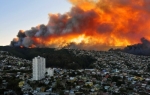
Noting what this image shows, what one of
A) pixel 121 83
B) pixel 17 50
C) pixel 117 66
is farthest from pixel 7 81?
pixel 17 50

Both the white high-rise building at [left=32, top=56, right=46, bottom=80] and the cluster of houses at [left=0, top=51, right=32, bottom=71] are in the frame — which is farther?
the cluster of houses at [left=0, top=51, right=32, bottom=71]

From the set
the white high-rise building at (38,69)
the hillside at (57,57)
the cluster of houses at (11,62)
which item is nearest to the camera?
the white high-rise building at (38,69)

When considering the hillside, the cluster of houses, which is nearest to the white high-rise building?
the cluster of houses

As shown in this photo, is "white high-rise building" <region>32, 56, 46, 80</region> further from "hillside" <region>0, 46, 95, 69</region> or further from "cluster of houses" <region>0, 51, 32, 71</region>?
"hillside" <region>0, 46, 95, 69</region>

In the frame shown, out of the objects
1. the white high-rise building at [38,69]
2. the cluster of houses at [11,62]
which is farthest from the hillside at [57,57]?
the white high-rise building at [38,69]

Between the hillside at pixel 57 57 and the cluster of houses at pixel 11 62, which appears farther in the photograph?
the hillside at pixel 57 57

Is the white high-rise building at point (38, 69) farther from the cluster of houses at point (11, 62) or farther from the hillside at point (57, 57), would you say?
the hillside at point (57, 57)

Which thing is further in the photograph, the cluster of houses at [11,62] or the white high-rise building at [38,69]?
the cluster of houses at [11,62]

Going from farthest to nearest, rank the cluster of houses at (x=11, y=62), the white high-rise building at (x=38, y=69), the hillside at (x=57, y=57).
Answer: the hillside at (x=57, y=57), the cluster of houses at (x=11, y=62), the white high-rise building at (x=38, y=69)

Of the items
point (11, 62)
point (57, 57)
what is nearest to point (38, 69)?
point (11, 62)

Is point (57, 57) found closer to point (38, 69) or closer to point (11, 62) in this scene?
point (11, 62)

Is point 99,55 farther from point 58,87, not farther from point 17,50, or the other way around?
point 58,87
